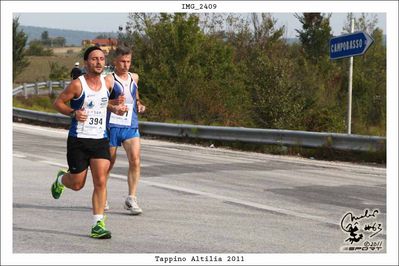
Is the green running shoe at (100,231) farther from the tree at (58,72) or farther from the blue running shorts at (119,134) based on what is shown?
the tree at (58,72)

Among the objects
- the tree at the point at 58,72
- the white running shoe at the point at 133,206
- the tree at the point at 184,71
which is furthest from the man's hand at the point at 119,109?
the tree at the point at 58,72

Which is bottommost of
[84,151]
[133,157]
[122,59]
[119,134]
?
[133,157]

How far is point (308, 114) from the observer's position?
19797 millimetres

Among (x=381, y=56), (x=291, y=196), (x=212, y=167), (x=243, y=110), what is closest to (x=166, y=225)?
(x=291, y=196)

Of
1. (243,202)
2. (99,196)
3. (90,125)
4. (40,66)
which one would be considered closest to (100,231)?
(99,196)

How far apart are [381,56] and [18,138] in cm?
1649

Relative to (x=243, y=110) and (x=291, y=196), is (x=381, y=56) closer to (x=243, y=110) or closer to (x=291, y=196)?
(x=243, y=110)

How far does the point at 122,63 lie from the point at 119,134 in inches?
35.1

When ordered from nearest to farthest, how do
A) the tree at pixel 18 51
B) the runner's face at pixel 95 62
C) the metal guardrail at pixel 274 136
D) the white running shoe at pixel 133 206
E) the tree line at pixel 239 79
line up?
the runner's face at pixel 95 62 < the white running shoe at pixel 133 206 < the metal guardrail at pixel 274 136 < the tree line at pixel 239 79 < the tree at pixel 18 51

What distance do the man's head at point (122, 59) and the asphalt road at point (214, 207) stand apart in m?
1.65

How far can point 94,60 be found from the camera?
673 cm

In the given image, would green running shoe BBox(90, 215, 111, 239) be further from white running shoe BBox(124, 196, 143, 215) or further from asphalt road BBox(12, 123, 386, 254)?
white running shoe BBox(124, 196, 143, 215)

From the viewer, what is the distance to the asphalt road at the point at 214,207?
7039 mm

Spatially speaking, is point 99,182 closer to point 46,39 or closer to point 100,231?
point 100,231
